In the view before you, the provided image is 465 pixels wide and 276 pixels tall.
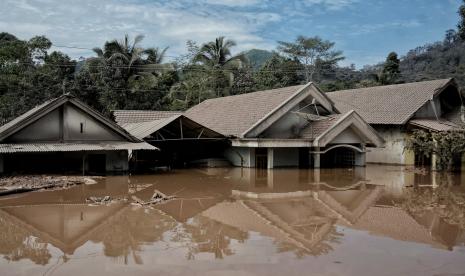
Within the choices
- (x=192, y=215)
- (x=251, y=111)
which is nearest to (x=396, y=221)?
(x=192, y=215)

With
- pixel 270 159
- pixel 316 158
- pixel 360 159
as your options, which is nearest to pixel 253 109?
pixel 270 159

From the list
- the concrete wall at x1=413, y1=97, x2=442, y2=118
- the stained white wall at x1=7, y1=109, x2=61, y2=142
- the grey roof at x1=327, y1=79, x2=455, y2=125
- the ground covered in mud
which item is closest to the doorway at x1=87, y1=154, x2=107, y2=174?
the stained white wall at x1=7, y1=109, x2=61, y2=142

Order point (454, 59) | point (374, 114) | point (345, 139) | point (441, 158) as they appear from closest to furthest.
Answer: point (441, 158), point (345, 139), point (374, 114), point (454, 59)

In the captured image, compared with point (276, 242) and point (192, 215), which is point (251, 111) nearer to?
point (192, 215)

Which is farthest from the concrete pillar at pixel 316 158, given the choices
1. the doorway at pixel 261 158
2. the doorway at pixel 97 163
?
the doorway at pixel 97 163

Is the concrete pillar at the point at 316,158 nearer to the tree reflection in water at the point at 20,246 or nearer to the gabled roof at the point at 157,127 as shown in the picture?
the gabled roof at the point at 157,127

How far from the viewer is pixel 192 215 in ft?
40.2

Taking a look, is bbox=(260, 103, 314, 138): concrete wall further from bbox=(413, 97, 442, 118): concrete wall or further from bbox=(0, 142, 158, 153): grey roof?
bbox=(0, 142, 158, 153): grey roof

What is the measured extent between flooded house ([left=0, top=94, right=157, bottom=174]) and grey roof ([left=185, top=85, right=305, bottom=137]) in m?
6.27

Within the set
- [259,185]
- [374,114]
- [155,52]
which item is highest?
[155,52]

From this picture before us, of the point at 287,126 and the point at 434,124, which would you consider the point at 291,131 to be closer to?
the point at 287,126

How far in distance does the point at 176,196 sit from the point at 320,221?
16.8 ft

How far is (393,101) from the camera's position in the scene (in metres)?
29.6

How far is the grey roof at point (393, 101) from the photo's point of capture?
91.1ft
